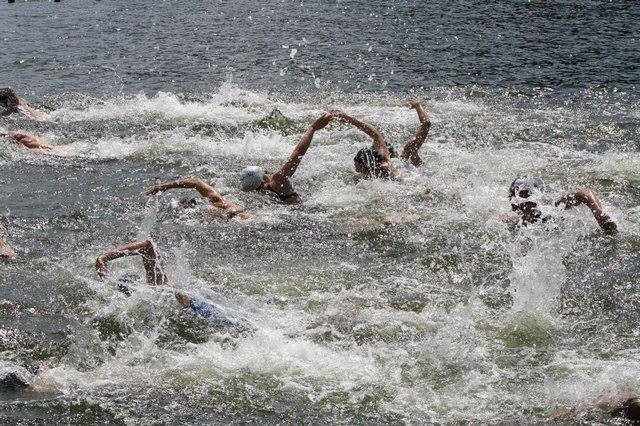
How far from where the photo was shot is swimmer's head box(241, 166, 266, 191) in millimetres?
12547

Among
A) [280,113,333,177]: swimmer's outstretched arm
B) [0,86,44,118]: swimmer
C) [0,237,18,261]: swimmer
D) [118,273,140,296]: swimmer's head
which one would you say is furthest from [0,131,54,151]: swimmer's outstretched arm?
[118,273,140,296]: swimmer's head

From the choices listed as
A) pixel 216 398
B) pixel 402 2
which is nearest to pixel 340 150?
pixel 216 398

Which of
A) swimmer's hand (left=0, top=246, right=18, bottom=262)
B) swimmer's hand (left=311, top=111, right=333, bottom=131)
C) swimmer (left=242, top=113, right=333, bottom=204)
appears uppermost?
swimmer's hand (left=311, top=111, right=333, bottom=131)

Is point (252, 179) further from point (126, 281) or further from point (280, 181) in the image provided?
point (126, 281)

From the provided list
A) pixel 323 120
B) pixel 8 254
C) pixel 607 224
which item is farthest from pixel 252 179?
pixel 607 224

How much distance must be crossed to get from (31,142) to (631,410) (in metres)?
11.7

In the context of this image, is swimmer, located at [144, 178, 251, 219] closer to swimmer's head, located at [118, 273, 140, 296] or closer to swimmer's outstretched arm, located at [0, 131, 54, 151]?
swimmer's head, located at [118, 273, 140, 296]

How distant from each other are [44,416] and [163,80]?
1466cm

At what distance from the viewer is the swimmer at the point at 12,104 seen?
693 inches

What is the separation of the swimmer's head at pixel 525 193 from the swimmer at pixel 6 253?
6.29 metres

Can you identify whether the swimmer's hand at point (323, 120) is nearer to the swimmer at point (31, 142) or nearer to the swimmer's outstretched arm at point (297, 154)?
the swimmer's outstretched arm at point (297, 154)

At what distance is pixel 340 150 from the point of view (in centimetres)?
1511

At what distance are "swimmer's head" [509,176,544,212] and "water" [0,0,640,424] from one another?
39cm

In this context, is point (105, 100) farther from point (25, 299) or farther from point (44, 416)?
point (44, 416)
